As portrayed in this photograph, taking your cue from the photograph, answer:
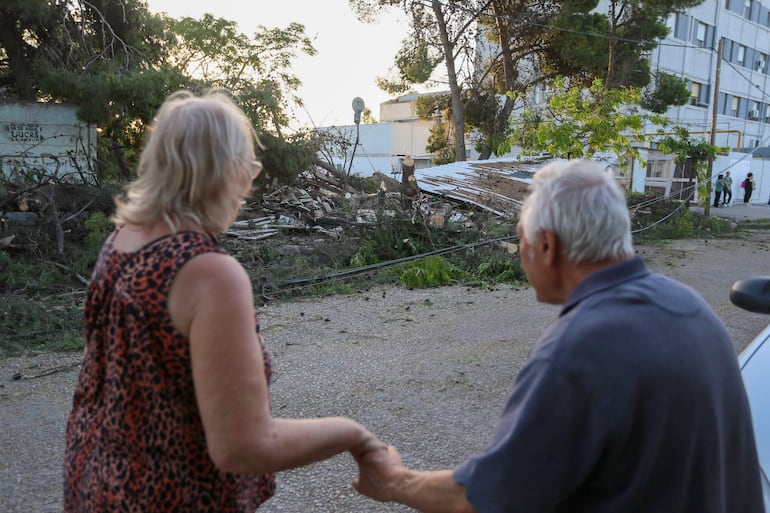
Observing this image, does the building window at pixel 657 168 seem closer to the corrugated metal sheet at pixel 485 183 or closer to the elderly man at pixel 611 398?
the corrugated metal sheet at pixel 485 183

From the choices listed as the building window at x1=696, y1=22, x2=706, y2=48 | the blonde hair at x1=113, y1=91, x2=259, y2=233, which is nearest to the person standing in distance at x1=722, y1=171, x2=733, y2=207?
the building window at x1=696, y1=22, x2=706, y2=48

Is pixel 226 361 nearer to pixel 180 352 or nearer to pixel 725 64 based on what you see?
pixel 180 352

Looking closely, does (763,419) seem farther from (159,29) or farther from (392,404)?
(159,29)

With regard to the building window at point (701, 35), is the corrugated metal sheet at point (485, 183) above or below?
below

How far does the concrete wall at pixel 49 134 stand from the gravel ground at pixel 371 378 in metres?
7.35

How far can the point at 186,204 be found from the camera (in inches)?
59.9

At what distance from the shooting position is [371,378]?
5660 mm

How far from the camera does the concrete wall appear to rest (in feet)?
41.8

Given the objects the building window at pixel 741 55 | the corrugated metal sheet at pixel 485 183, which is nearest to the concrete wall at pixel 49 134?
the corrugated metal sheet at pixel 485 183

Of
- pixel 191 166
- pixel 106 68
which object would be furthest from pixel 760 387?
pixel 106 68

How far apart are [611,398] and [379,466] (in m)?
0.80

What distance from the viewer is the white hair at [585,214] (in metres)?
1.52

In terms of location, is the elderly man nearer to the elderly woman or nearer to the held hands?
the held hands

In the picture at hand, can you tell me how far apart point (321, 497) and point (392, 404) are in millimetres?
1469
